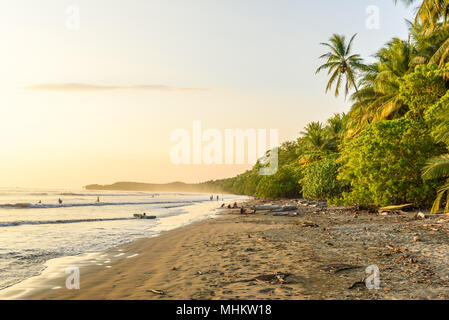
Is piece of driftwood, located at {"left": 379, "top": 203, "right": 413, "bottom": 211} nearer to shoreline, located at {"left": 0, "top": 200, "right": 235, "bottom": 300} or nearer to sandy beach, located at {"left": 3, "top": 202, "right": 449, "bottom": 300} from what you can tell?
sandy beach, located at {"left": 3, "top": 202, "right": 449, "bottom": 300}

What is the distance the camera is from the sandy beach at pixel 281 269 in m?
5.72

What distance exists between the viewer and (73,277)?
26.3 feet

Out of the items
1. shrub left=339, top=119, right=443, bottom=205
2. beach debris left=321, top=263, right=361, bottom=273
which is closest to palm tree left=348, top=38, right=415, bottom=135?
shrub left=339, top=119, right=443, bottom=205

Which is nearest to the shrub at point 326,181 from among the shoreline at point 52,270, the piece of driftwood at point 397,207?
the piece of driftwood at point 397,207

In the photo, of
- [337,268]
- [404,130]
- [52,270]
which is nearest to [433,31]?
[404,130]

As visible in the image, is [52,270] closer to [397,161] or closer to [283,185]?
[397,161]

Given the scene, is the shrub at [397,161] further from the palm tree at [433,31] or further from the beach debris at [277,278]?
the beach debris at [277,278]

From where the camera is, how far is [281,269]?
23.8 ft

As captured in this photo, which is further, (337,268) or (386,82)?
(386,82)

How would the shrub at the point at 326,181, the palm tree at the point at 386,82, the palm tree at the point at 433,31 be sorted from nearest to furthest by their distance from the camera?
the palm tree at the point at 433,31
the palm tree at the point at 386,82
the shrub at the point at 326,181

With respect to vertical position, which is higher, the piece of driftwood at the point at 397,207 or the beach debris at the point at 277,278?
the piece of driftwood at the point at 397,207

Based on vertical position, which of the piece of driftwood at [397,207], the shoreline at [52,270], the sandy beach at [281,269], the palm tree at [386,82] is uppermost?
the palm tree at [386,82]
